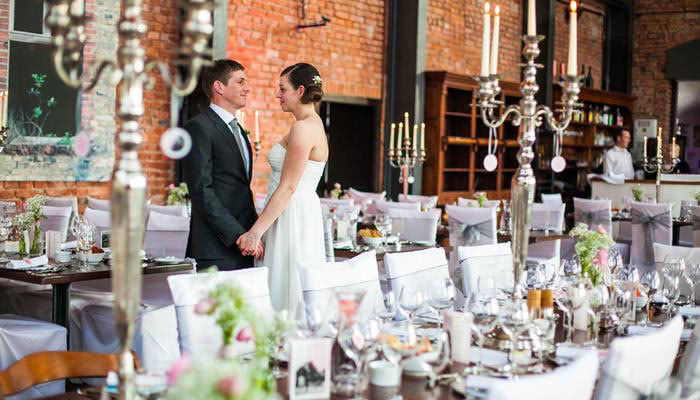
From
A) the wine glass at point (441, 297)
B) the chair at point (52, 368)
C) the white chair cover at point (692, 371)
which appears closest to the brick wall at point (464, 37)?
the wine glass at point (441, 297)

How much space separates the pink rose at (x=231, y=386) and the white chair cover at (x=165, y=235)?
4.54 metres

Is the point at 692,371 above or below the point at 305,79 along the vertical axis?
below

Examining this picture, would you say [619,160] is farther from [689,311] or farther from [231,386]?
[231,386]

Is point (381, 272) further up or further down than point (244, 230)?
further down

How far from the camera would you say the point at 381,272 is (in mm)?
6773

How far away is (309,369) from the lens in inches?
96.3

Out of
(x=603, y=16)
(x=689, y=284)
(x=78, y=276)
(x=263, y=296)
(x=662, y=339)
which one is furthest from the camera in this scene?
(x=603, y=16)

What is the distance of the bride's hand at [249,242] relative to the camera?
4.48 metres

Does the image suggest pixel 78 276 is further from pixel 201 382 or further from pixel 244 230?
pixel 201 382

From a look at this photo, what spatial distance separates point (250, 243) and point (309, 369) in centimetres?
209

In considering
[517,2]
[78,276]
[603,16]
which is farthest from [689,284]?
[603,16]

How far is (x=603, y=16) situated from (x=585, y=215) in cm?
865

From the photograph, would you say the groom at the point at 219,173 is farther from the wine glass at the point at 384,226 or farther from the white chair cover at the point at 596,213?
the white chair cover at the point at 596,213

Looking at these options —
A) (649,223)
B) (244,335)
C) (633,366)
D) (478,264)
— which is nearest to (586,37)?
(649,223)
